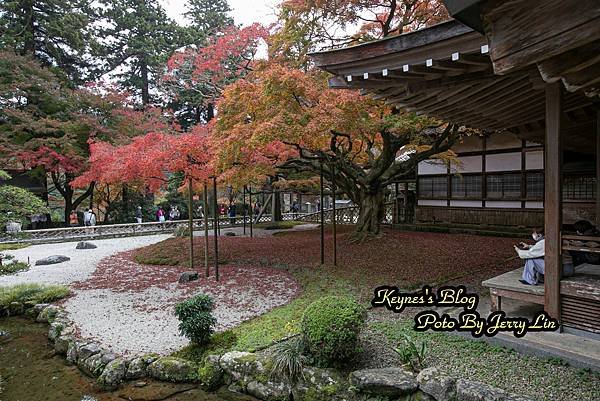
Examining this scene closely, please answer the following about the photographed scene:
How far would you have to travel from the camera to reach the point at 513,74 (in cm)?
400

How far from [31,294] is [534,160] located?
15078 millimetres

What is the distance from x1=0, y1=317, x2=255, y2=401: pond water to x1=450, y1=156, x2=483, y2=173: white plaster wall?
43.4 ft

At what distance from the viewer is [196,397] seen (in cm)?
446

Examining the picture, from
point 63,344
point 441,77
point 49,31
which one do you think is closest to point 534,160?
point 441,77

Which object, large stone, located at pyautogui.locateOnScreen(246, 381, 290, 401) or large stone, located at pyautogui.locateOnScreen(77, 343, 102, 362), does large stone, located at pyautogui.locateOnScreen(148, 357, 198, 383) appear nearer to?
large stone, located at pyautogui.locateOnScreen(246, 381, 290, 401)

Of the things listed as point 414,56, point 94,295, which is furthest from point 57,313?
point 414,56

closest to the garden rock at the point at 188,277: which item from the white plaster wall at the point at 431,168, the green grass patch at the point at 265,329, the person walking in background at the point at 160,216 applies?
the green grass patch at the point at 265,329

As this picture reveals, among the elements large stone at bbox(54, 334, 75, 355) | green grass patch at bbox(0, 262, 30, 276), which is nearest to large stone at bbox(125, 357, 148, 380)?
large stone at bbox(54, 334, 75, 355)

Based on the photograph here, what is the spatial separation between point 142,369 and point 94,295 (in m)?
3.95

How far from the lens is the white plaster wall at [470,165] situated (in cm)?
1489

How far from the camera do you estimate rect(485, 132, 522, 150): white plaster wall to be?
13906 mm

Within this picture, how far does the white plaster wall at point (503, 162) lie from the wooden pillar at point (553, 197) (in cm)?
1112

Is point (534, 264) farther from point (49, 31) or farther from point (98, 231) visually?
point (49, 31)

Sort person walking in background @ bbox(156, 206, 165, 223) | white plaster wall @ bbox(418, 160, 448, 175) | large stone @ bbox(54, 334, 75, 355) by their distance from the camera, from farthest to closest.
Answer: person walking in background @ bbox(156, 206, 165, 223), white plaster wall @ bbox(418, 160, 448, 175), large stone @ bbox(54, 334, 75, 355)
